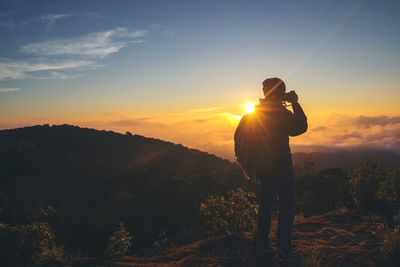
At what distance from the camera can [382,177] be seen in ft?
26.7

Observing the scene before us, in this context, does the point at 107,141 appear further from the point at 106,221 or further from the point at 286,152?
the point at 286,152

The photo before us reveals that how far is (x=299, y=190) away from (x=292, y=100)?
41.5 feet

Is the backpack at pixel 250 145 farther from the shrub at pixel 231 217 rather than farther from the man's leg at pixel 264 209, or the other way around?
the shrub at pixel 231 217

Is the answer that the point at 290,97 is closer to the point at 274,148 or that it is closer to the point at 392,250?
the point at 274,148

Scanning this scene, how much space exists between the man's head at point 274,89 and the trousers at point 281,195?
864mm

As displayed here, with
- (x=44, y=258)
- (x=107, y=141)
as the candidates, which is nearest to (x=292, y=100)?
(x=44, y=258)

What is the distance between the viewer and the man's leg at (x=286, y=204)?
3.61 m

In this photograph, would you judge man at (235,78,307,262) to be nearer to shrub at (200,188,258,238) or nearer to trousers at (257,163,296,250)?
trousers at (257,163,296,250)

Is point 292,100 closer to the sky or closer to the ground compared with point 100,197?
closer to the sky

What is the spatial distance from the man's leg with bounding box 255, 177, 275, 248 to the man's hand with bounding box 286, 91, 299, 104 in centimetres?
104

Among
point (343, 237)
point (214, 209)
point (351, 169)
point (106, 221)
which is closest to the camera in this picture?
point (343, 237)

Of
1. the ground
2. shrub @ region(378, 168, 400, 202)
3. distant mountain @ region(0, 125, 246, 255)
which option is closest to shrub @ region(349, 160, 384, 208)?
shrub @ region(378, 168, 400, 202)

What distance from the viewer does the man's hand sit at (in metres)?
3.56

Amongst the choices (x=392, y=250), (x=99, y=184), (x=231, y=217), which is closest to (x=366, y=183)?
(x=392, y=250)
